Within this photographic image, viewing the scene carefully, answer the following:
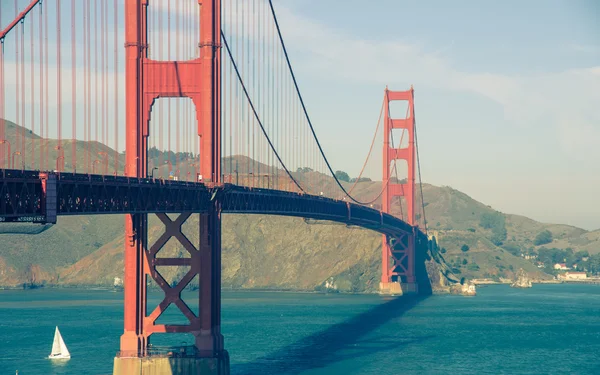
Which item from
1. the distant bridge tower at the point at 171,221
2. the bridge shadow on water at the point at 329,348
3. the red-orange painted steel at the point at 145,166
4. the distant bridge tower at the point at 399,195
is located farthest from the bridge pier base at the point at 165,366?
the distant bridge tower at the point at 399,195

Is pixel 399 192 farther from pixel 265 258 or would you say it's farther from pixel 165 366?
pixel 165 366

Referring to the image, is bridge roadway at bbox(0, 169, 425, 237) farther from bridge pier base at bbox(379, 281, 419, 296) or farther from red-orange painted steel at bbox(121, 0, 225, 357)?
bridge pier base at bbox(379, 281, 419, 296)

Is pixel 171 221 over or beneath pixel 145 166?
beneath

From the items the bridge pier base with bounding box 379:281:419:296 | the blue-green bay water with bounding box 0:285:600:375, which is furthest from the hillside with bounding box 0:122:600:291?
the blue-green bay water with bounding box 0:285:600:375

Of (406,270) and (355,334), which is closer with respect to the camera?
(355,334)

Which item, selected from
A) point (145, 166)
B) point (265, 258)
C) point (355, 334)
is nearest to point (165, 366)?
point (145, 166)

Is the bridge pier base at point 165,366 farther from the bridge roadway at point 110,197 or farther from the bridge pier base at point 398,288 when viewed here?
the bridge pier base at point 398,288
